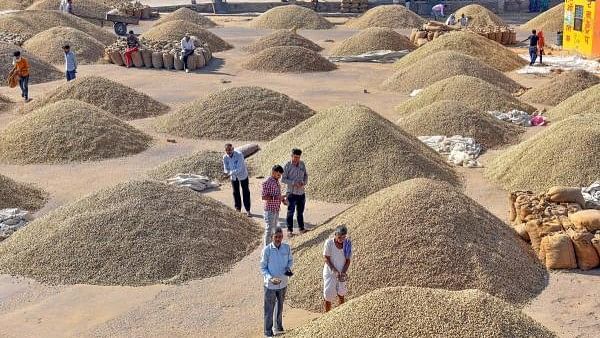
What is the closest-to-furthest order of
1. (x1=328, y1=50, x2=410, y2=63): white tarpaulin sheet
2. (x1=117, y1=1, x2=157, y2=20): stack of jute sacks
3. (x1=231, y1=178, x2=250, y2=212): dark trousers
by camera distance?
(x1=231, y1=178, x2=250, y2=212): dark trousers → (x1=328, y1=50, x2=410, y2=63): white tarpaulin sheet → (x1=117, y1=1, x2=157, y2=20): stack of jute sacks

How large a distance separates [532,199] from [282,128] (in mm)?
7618

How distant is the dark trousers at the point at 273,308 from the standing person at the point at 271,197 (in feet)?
8.39

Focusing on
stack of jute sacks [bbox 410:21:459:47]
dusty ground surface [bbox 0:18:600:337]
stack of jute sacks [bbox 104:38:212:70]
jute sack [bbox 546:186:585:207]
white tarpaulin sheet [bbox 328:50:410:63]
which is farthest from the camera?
stack of jute sacks [bbox 410:21:459:47]

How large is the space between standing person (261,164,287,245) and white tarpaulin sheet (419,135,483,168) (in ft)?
20.8

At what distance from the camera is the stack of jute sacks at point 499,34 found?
33.8 metres

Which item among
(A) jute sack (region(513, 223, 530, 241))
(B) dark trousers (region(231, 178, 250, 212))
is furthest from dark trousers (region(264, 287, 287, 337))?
(A) jute sack (region(513, 223, 530, 241))

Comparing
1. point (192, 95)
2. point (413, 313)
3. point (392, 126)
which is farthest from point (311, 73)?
point (413, 313)

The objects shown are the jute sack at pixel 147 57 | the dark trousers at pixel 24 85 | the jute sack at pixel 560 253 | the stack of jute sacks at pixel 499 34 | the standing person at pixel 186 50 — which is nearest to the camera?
the jute sack at pixel 560 253

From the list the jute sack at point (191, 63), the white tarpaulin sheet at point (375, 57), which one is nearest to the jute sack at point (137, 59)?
the jute sack at point (191, 63)

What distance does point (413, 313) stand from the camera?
7871mm

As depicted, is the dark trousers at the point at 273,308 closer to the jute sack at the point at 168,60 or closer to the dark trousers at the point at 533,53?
the jute sack at the point at 168,60

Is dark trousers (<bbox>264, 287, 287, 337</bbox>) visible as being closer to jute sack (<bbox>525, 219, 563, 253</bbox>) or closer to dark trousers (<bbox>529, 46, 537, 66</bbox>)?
jute sack (<bbox>525, 219, 563, 253</bbox>)

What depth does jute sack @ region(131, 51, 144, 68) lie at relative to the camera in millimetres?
29609

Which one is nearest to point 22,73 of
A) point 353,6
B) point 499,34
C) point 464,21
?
point 499,34
